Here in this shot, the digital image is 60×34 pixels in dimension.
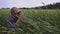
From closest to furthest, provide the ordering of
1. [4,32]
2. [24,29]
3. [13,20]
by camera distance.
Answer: [4,32] < [24,29] < [13,20]

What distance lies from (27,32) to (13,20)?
3.10 ft

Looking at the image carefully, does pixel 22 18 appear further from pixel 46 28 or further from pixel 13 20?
pixel 46 28

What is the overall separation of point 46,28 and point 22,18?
0.80m

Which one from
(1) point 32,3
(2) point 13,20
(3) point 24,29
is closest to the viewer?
(3) point 24,29

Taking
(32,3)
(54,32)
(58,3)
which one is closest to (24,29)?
(54,32)

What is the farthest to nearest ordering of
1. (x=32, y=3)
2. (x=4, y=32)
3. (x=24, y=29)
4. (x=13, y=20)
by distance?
1. (x=32, y=3)
2. (x=13, y=20)
3. (x=24, y=29)
4. (x=4, y=32)

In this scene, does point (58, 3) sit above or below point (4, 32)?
below

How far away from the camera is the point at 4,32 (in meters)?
5.04

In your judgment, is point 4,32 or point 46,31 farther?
point 46,31

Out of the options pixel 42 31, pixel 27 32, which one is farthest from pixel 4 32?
pixel 42 31

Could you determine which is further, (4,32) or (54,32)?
(54,32)

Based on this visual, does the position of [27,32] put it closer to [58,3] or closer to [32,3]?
[32,3]

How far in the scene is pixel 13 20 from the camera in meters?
6.05

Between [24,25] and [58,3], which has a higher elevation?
[24,25]
